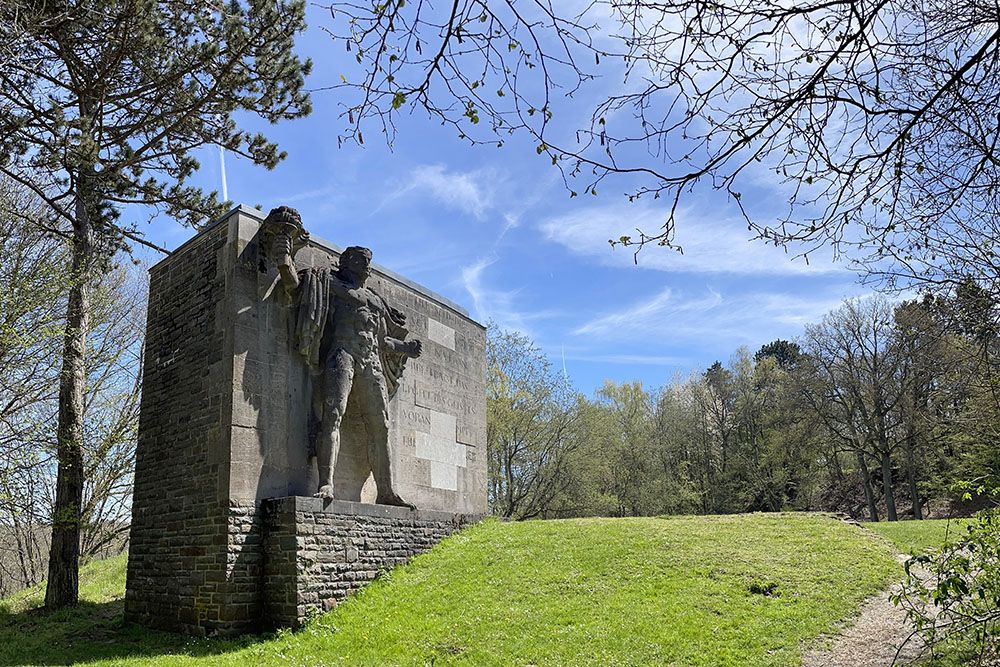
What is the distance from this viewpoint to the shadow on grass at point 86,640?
27.3ft

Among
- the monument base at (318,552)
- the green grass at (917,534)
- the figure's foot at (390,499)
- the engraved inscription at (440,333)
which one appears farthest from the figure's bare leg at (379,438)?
the green grass at (917,534)

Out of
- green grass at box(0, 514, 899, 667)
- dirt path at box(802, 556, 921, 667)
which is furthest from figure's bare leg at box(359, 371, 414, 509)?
dirt path at box(802, 556, 921, 667)

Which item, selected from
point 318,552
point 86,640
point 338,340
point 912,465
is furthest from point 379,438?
point 912,465

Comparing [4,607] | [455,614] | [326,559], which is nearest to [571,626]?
[455,614]

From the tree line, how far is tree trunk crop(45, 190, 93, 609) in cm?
1619

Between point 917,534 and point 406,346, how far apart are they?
10.2 m

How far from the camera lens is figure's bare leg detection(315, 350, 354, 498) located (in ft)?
33.3

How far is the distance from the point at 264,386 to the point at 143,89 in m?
5.66

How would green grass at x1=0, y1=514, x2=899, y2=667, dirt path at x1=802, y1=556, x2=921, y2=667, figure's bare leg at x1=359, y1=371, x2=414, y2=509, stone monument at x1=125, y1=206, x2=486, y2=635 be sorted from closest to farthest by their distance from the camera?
dirt path at x1=802, y1=556, x2=921, y2=667 → green grass at x1=0, y1=514, x2=899, y2=667 → stone monument at x1=125, y1=206, x2=486, y2=635 → figure's bare leg at x1=359, y1=371, x2=414, y2=509

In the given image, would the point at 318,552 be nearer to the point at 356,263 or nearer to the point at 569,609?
the point at 569,609

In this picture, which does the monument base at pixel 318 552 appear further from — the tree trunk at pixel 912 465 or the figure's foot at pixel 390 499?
the tree trunk at pixel 912 465

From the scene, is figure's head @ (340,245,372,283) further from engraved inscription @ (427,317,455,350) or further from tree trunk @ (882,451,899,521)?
tree trunk @ (882,451,899,521)

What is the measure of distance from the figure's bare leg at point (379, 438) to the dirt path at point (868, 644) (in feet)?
19.9

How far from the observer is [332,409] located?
10.4 meters
